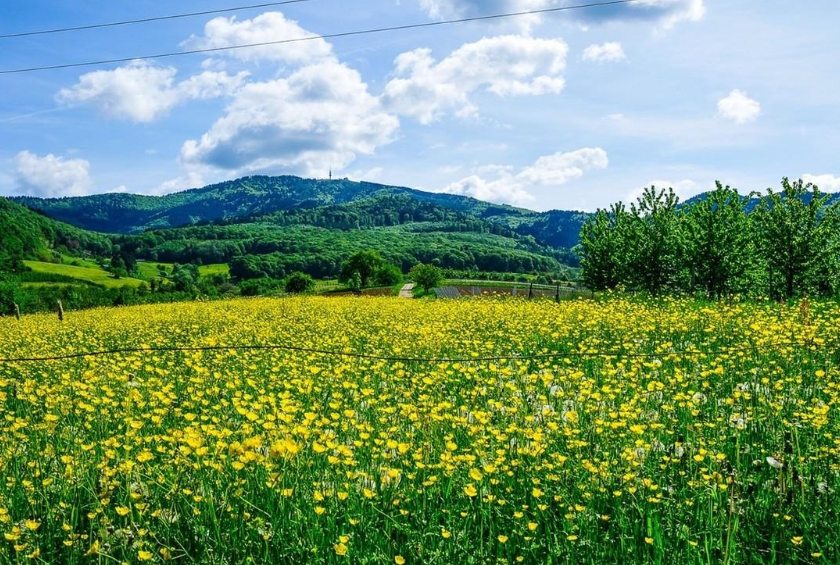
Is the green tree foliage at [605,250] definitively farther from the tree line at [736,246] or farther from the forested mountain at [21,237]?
the forested mountain at [21,237]

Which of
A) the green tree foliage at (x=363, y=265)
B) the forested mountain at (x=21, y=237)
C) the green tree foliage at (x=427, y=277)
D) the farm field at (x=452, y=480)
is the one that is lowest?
the farm field at (x=452, y=480)

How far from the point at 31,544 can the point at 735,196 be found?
35985 millimetres

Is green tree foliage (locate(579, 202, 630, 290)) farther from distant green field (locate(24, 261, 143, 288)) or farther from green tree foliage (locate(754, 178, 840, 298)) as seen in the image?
distant green field (locate(24, 261, 143, 288))

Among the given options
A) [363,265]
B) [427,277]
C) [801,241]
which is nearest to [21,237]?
[363,265]

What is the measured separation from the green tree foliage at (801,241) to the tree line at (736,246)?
0.05 metres

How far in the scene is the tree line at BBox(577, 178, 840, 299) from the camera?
31234 millimetres

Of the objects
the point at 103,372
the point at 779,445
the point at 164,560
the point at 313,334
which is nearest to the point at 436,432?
the point at 164,560

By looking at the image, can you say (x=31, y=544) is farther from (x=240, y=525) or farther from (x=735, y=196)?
(x=735, y=196)

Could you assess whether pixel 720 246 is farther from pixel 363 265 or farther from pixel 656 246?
pixel 363 265

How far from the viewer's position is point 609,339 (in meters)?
11.6

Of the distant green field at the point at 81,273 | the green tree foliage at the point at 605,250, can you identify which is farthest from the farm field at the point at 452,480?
the distant green field at the point at 81,273

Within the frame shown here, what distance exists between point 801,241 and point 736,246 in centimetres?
472

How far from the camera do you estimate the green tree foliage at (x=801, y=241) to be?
32469mm

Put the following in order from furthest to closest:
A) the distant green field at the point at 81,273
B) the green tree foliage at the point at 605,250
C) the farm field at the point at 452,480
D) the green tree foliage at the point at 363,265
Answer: the distant green field at the point at 81,273 → the green tree foliage at the point at 363,265 → the green tree foliage at the point at 605,250 → the farm field at the point at 452,480
